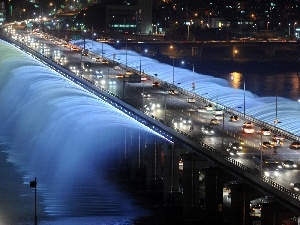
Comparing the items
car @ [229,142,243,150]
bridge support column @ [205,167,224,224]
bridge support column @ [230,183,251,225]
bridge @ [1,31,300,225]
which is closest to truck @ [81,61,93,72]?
bridge @ [1,31,300,225]

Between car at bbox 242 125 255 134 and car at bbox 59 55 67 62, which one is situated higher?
car at bbox 242 125 255 134

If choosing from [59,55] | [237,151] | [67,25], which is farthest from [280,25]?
[237,151]

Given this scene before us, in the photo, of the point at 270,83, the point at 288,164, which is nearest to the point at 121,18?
the point at 270,83

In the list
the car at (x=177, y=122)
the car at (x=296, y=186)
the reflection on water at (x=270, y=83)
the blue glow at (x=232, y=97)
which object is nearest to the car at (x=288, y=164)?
the car at (x=296, y=186)

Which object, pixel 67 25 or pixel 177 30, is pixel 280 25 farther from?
pixel 67 25

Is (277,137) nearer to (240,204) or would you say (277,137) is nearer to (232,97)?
(240,204)

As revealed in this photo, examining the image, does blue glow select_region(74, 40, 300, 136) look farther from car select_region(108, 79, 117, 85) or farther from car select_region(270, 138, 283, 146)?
car select_region(270, 138, 283, 146)
